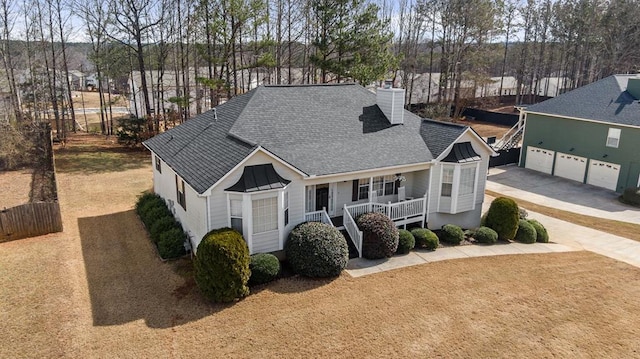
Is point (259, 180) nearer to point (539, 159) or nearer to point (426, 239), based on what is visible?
point (426, 239)

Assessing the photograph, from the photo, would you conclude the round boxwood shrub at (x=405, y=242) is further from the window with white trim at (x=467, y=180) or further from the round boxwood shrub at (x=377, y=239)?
the window with white trim at (x=467, y=180)

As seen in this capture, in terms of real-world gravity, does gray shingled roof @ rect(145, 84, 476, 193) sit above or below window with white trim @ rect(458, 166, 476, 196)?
above

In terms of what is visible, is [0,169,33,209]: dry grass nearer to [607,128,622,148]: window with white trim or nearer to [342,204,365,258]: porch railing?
[342,204,365,258]: porch railing

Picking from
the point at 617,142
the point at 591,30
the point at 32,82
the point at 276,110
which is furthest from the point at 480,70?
the point at 32,82

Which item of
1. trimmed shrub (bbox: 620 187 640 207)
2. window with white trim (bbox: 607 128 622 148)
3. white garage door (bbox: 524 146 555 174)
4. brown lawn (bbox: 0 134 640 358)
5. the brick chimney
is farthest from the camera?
white garage door (bbox: 524 146 555 174)

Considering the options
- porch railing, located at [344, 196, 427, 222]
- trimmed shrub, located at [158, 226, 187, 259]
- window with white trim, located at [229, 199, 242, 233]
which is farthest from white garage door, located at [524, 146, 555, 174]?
trimmed shrub, located at [158, 226, 187, 259]

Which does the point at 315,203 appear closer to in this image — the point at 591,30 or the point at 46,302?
the point at 46,302
